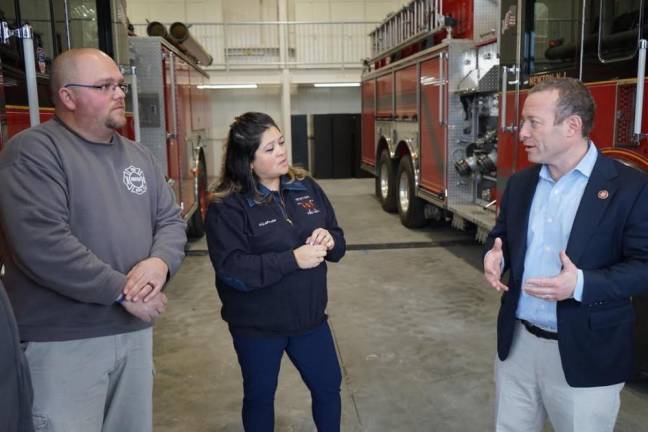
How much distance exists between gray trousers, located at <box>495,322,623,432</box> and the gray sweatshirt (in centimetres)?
123

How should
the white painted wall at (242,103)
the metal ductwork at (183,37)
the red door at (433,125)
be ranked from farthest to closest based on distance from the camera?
the white painted wall at (242,103), the metal ductwork at (183,37), the red door at (433,125)

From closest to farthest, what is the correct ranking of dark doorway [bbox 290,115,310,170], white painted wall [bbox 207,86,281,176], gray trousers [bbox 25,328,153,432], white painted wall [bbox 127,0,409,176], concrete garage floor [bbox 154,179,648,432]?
gray trousers [bbox 25,328,153,432], concrete garage floor [bbox 154,179,648,432], dark doorway [bbox 290,115,310,170], white painted wall [bbox 127,0,409,176], white painted wall [bbox 207,86,281,176]

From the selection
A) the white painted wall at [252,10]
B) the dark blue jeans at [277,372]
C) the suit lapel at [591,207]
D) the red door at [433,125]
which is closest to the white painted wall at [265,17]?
the white painted wall at [252,10]

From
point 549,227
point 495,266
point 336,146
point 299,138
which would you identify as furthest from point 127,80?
point 299,138

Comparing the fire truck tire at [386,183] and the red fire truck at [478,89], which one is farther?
the fire truck tire at [386,183]

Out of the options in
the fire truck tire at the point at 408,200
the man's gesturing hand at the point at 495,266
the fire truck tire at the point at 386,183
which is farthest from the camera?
the fire truck tire at the point at 386,183

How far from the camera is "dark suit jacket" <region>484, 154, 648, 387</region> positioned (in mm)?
1767

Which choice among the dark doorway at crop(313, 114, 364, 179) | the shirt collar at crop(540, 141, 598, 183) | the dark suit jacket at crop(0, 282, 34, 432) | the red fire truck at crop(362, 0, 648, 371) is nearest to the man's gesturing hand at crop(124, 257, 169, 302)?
the dark suit jacket at crop(0, 282, 34, 432)

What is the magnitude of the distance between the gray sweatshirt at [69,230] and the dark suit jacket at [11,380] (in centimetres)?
63

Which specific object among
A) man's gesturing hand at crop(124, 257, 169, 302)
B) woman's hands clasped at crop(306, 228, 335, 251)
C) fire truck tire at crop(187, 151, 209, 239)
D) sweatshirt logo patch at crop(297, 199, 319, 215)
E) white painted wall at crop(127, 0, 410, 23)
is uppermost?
white painted wall at crop(127, 0, 410, 23)

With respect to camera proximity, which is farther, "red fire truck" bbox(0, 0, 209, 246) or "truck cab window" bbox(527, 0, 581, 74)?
"truck cab window" bbox(527, 0, 581, 74)

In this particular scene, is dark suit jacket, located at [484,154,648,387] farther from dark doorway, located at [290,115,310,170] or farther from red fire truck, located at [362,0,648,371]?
dark doorway, located at [290,115,310,170]

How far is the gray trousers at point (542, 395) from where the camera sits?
1.89m

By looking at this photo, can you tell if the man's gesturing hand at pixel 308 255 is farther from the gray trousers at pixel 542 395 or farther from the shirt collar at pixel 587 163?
the shirt collar at pixel 587 163
